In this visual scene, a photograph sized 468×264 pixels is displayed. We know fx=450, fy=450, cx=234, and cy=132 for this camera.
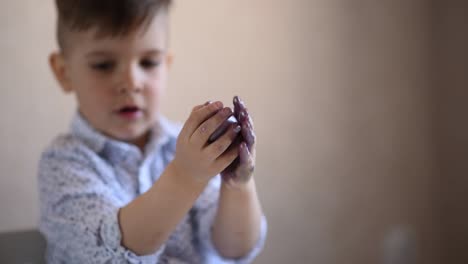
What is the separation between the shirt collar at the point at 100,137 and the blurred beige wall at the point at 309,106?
103 millimetres

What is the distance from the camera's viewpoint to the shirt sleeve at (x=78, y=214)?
1.55 ft

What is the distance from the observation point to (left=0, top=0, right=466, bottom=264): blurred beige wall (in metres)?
0.72

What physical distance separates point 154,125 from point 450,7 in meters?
0.55

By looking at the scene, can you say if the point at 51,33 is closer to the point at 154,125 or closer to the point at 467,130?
the point at 154,125

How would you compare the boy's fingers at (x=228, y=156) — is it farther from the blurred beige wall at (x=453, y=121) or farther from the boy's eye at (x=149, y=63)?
the blurred beige wall at (x=453, y=121)

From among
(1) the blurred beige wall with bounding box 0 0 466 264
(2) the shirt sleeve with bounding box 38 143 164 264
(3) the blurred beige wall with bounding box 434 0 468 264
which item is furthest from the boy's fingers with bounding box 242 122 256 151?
(3) the blurred beige wall with bounding box 434 0 468 264

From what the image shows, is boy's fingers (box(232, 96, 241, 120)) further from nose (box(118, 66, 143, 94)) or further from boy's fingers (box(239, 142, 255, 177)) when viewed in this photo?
nose (box(118, 66, 143, 94))

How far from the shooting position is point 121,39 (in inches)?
20.9

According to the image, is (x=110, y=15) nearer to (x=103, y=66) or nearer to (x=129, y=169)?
(x=103, y=66)

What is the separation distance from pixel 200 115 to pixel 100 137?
0.76ft

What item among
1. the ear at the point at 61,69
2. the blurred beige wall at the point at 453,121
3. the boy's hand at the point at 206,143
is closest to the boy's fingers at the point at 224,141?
the boy's hand at the point at 206,143

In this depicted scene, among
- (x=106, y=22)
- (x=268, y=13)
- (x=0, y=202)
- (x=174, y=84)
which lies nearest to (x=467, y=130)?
(x=268, y=13)

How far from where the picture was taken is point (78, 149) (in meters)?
0.57

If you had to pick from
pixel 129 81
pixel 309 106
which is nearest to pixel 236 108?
pixel 129 81
